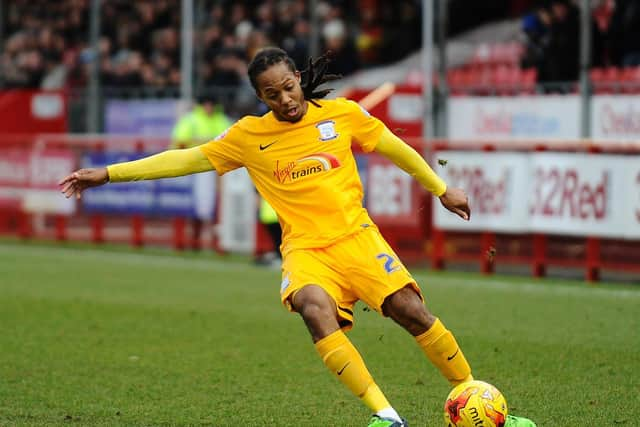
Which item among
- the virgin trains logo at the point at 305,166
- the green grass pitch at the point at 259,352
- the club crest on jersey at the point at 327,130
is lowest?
the green grass pitch at the point at 259,352

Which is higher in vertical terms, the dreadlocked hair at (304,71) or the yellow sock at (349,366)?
the dreadlocked hair at (304,71)

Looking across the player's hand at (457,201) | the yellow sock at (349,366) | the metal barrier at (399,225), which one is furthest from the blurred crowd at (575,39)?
the yellow sock at (349,366)

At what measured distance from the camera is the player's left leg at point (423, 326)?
271 inches

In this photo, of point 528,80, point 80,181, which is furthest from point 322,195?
point 528,80

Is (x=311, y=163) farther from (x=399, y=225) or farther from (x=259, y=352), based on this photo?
(x=399, y=225)

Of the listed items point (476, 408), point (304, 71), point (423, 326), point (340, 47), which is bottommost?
point (476, 408)

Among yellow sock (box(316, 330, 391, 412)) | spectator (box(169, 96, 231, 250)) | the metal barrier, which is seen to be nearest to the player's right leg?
yellow sock (box(316, 330, 391, 412))

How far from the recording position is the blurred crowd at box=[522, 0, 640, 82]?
60.1 ft

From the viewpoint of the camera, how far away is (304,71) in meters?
7.27

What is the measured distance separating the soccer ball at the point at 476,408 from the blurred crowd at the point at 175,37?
14.2 metres

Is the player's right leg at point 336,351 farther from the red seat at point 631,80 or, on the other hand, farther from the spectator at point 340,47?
the spectator at point 340,47

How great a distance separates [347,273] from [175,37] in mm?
20091

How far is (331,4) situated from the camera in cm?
2506

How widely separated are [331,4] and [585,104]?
947 centimetres
